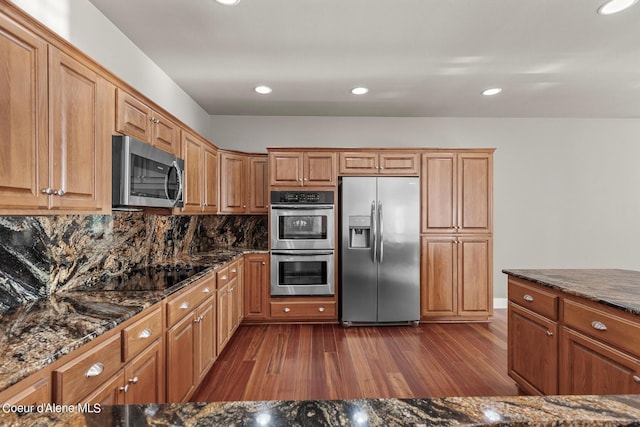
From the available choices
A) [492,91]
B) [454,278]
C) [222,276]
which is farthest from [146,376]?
[492,91]

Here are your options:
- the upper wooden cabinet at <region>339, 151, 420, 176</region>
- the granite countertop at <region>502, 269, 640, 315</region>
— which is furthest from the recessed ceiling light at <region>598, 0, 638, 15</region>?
the upper wooden cabinet at <region>339, 151, 420, 176</region>

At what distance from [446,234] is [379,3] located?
108 inches

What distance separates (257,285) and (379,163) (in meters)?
2.08

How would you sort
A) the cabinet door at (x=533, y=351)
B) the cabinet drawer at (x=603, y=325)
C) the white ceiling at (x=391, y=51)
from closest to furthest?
the cabinet drawer at (x=603, y=325) < the cabinet door at (x=533, y=351) < the white ceiling at (x=391, y=51)

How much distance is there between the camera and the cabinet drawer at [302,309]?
3.88 metres

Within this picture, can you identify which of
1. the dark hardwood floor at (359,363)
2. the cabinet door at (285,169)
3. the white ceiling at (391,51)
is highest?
the white ceiling at (391,51)

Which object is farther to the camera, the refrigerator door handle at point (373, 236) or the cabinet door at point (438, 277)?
the cabinet door at point (438, 277)

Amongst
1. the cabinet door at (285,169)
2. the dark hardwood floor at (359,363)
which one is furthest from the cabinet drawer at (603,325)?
the cabinet door at (285,169)

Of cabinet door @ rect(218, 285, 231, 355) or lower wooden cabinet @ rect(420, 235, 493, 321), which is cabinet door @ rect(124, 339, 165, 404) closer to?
cabinet door @ rect(218, 285, 231, 355)

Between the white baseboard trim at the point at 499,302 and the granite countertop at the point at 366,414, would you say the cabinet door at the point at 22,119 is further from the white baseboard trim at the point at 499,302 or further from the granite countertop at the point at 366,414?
the white baseboard trim at the point at 499,302

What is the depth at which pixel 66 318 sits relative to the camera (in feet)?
4.53

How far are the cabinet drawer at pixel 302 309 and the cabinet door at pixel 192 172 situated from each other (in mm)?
1522

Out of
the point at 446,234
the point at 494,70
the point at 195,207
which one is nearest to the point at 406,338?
the point at 446,234

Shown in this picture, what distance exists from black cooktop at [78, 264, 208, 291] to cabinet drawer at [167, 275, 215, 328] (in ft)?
0.28
